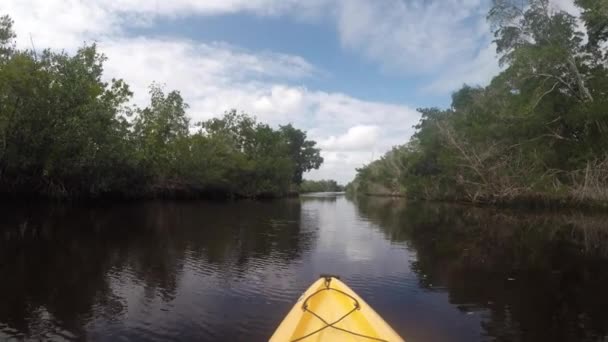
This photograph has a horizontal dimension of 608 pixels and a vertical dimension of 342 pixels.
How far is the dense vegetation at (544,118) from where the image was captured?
27453 millimetres

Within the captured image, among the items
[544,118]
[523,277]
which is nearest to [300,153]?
[544,118]

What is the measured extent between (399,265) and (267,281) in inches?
169

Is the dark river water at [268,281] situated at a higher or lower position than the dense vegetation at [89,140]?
lower

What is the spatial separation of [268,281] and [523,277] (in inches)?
251

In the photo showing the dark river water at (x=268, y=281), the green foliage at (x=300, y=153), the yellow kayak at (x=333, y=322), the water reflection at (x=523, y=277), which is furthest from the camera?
the green foliage at (x=300, y=153)

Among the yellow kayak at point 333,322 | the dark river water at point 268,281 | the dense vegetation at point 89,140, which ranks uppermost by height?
the dense vegetation at point 89,140

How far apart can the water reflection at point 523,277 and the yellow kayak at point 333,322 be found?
2391 millimetres

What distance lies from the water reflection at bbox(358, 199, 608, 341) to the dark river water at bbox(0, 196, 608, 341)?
0.04 metres

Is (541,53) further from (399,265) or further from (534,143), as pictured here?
(399,265)

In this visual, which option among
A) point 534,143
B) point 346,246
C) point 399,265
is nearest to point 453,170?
point 534,143

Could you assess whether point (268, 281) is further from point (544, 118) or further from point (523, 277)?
point (544, 118)

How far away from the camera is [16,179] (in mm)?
27719

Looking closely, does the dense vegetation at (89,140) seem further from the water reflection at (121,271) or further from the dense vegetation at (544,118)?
the dense vegetation at (544,118)

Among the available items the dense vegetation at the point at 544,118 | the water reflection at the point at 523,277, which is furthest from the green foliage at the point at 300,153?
the water reflection at the point at 523,277
